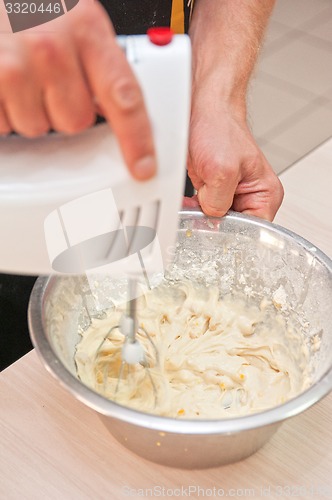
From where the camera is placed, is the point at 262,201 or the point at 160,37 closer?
the point at 160,37

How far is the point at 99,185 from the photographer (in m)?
0.65

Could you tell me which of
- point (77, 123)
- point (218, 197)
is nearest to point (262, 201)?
point (218, 197)

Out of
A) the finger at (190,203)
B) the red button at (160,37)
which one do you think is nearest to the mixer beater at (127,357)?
the finger at (190,203)

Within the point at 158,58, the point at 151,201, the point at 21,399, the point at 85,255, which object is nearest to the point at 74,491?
the point at 21,399

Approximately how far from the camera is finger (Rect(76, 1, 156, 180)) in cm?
57

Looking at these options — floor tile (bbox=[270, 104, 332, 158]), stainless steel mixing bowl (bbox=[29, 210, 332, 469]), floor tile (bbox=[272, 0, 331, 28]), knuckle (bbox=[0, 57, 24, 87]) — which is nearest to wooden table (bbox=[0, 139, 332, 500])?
stainless steel mixing bowl (bbox=[29, 210, 332, 469])

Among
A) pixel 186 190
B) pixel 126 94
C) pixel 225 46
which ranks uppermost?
pixel 126 94

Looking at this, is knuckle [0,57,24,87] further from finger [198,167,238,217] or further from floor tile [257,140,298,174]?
floor tile [257,140,298,174]

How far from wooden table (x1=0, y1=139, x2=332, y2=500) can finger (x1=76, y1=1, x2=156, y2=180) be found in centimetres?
52

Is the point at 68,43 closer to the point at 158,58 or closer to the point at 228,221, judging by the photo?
the point at 158,58

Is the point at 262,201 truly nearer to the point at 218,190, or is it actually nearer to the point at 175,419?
the point at 218,190

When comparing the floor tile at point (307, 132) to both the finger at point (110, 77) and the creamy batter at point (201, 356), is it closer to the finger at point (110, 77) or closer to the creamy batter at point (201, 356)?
the creamy batter at point (201, 356)

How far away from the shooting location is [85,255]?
76 centimetres

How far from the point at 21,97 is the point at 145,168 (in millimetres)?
127
